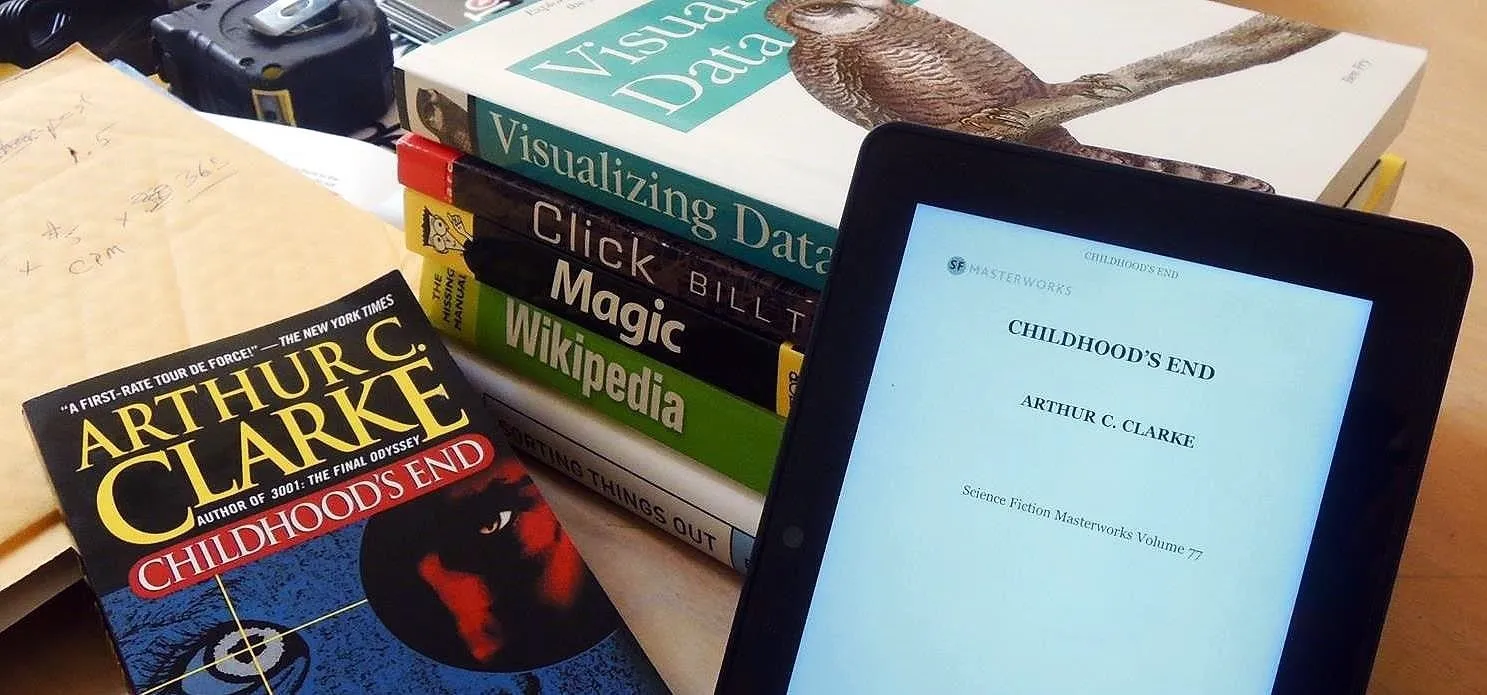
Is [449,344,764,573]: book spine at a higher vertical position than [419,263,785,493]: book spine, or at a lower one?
lower

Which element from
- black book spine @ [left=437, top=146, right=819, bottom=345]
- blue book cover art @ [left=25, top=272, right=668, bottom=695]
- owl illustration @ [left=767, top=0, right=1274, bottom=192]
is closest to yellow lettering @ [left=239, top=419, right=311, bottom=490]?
blue book cover art @ [left=25, top=272, right=668, bottom=695]

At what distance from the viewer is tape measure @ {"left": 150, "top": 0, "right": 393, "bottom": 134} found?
595 mm

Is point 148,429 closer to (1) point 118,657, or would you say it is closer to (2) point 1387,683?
(1) point 118,657

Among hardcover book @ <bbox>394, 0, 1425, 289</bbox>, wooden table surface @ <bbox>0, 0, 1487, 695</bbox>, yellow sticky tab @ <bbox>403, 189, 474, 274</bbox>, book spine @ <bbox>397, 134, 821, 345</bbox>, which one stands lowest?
wooden table surface @ <bbox>0, 0, 1487, 695</bbox>

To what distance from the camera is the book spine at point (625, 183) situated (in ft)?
1.16

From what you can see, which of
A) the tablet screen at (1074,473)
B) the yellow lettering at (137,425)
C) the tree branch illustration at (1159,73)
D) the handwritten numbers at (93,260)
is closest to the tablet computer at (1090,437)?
the tablet screen at (1074,473)

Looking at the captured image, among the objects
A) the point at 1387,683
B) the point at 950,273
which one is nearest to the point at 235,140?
the point at 950,273

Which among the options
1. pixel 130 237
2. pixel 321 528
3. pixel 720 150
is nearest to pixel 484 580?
pixel 321 528

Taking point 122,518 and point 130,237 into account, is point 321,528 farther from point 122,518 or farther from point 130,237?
point 130,237

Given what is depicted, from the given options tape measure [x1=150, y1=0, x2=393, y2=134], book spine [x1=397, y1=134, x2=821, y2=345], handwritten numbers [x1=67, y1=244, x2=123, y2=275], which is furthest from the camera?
tape measure [x1=150, y1=0, x2=393, y2=134]

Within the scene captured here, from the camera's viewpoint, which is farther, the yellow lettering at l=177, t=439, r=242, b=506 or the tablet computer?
the yellow lettering at l=177, t=439, r=242, b=506

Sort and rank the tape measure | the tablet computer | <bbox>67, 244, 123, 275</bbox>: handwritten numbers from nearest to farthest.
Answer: the tablet computer → <bbox>67, 244, 123, 275</bbox>: handwritten numbers → the tape measure

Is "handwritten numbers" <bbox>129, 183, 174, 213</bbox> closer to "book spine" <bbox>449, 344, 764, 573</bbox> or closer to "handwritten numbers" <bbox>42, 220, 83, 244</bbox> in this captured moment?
"handwritten numbers" <bbox>42, 220, 83, 244</bbox>

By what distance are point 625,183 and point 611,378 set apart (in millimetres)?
77
